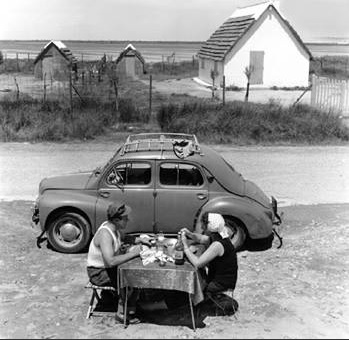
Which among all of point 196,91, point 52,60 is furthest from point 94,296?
point 52,60

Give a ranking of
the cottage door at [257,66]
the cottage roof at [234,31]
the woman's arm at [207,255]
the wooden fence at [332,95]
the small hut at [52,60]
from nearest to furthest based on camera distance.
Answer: the woman's arm at [207,255] < the wooden fence at [332,95] < the cottage roof at [234,31] < the cottage door at [257,66] < the small hut at [52,60]

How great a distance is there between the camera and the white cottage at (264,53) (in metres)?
33.2

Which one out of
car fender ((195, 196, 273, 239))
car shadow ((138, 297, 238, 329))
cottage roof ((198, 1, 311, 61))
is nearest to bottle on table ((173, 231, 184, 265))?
car shadow ((138, 297, 238, 329))

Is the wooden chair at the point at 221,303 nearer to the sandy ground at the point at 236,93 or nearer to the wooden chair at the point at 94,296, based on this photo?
the wooden chair at the point at 94,296

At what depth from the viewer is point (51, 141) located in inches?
670

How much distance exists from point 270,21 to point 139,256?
2955 centimetres

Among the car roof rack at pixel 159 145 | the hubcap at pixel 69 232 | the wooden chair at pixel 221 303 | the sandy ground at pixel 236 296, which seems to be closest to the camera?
the sandy ground at pixel 236 296

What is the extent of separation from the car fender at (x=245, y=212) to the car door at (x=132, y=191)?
2.72ft

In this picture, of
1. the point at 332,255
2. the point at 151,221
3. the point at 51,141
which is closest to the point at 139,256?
the point at 151,221

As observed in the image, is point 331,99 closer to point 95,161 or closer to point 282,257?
point 95,161

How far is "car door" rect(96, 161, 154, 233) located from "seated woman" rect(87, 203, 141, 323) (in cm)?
200

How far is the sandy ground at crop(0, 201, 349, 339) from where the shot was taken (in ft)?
19.4

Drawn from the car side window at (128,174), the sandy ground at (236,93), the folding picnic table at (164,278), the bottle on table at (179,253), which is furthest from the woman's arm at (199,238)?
the sandy ground at (236,93)

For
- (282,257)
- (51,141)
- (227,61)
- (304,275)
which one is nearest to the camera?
(304,275)
